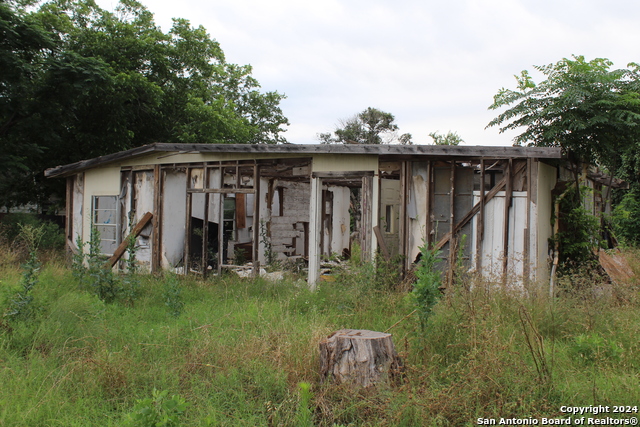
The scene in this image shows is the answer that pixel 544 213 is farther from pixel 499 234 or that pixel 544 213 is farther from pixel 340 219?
pixel 340 219

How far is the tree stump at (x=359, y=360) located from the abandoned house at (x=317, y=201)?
2.00 meters

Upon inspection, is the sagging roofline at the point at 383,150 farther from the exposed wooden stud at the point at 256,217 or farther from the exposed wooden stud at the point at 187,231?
the exposed wooden stud at the point at 187,231

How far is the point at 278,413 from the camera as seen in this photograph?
3.74 meters

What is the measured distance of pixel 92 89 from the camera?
1593 cm

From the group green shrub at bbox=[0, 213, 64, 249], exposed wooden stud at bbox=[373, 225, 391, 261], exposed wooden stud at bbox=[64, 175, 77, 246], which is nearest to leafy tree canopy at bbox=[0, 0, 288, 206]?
green shrub at bbox=[0, 213, 64, 249]

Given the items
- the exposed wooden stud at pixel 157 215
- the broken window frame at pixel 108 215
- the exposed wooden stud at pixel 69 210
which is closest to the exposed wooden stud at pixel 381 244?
the exposed wooden stud at pixel 157 215

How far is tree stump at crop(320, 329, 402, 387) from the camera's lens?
160 inches

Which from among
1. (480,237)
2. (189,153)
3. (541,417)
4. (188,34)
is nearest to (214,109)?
(188,34)

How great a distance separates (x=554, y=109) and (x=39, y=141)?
15926 mm

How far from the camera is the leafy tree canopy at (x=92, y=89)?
14.3 meters

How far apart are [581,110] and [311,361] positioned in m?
8.84

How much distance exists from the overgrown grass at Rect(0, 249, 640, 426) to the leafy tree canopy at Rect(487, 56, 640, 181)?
14.8 feet

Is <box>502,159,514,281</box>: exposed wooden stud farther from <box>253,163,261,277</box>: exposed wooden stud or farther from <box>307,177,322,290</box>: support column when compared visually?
<box>253,163,261,277</box>: exposed wooden stud

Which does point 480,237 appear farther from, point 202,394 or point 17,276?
point 17,276
